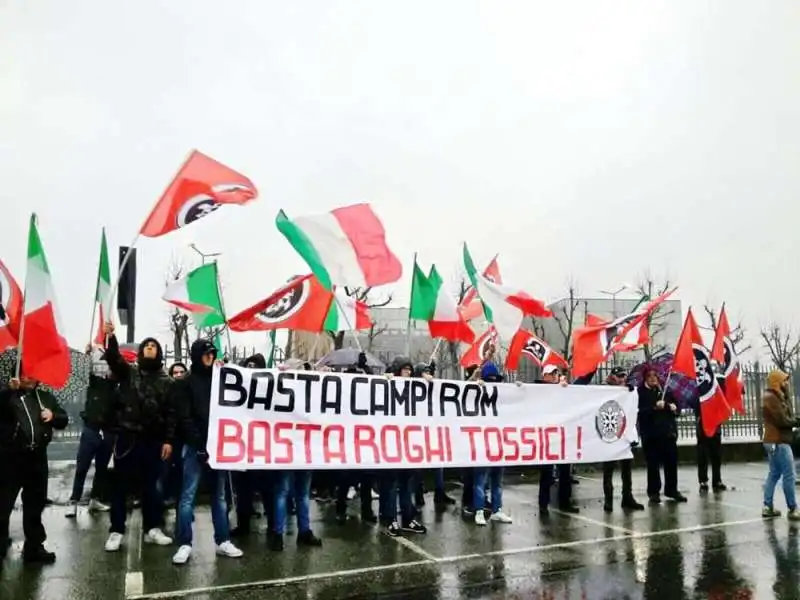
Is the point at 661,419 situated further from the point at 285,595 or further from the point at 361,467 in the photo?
the point at 285,595

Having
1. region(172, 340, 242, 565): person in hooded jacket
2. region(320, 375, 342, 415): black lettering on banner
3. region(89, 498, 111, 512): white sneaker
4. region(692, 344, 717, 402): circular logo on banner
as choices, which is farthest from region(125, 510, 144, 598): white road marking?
region(692, 344, 717, 402): circular logo on banner

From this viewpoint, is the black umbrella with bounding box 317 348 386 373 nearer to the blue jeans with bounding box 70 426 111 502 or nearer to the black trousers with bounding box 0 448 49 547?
the blue jeans with bounding box 70 426 111 502

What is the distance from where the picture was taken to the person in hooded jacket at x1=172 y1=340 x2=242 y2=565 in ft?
22.8

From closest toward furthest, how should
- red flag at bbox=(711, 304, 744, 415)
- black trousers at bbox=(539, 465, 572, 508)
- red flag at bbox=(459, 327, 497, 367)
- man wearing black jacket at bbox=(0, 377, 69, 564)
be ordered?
man wearing black jacket at bbox=(0, 377, 69, 564) → black trousers at bbox=(539, 465, 572, 508) → red flag at bbox=(711, 304, 744, 415) → red flag at bbox=(459, 327, 497, 367)

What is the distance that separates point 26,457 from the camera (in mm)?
6945

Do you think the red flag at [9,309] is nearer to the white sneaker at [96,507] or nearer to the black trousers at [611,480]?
the white sneaker at [96,507]

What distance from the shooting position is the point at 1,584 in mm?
6141

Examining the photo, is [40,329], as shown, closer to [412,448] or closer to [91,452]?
[91,452]

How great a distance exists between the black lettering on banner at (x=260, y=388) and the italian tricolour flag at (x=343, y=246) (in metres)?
1.72

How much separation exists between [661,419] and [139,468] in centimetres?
734

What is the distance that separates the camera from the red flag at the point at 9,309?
766cm

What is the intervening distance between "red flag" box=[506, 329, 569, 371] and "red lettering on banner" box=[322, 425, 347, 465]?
4377 mm

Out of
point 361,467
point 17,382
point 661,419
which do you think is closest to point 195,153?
point 17,382

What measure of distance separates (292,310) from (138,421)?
2.99 metres
